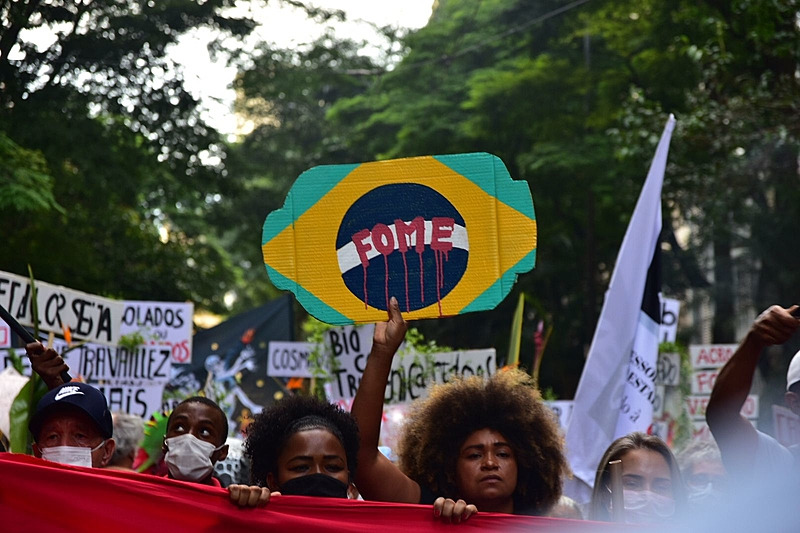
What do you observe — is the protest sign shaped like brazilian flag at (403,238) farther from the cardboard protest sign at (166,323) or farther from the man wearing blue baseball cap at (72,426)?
the cardboard protest sign at (166,323)

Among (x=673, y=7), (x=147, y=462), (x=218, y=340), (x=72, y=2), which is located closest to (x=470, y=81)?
(x=673, y=7)

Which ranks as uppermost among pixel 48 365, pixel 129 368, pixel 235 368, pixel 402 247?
pixel 402 247

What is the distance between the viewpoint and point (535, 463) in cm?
426

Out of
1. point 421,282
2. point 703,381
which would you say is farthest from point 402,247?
point 703,381

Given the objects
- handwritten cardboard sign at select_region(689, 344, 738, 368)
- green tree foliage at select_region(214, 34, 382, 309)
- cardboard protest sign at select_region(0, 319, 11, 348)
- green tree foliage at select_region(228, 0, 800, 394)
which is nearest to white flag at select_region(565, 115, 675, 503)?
cardboard protest sign at select_region(0, 319, 11, 348)

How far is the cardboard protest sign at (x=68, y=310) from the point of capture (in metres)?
7.49

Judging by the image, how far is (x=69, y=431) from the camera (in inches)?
150

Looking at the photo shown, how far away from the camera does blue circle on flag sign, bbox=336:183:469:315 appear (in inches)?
152

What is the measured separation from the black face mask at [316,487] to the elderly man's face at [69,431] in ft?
Answer: 2.38

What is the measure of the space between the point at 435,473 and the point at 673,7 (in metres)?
13.1

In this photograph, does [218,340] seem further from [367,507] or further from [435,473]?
[367,507]

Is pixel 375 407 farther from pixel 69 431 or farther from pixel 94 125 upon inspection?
pixel 94 125

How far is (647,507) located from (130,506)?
1702 millimetres

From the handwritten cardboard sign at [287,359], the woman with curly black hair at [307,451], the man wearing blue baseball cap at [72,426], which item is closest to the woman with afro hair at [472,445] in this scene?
the woman with curly black hair at [307,451]
